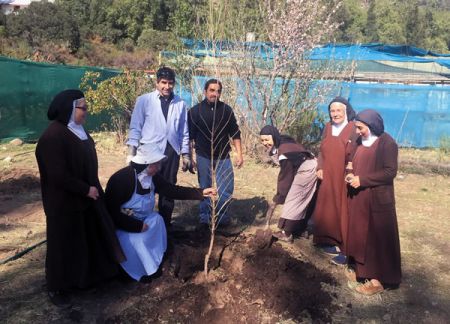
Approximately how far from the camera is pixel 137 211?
3.56 m

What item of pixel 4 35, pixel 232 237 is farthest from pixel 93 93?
pixel 4 35

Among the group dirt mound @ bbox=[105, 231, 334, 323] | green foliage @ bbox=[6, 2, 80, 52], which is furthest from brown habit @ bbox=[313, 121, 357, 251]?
green foliage @ bbox=[6, 2, 80, 52]

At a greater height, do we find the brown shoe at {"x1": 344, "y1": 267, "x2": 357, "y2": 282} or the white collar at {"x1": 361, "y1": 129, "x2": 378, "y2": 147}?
the white collar at {"x1": 361, "y1": 129, "x2": 378, "y2": 147}

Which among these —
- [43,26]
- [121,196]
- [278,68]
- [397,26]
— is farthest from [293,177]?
[397,26]

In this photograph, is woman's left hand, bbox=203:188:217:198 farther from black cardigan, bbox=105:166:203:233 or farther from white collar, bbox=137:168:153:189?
black cardigan, bbox=105:166:203:233

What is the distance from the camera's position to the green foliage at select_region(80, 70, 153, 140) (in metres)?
8.96

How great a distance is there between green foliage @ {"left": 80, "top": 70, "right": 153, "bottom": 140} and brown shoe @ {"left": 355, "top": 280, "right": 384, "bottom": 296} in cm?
665

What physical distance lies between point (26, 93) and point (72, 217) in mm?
7243

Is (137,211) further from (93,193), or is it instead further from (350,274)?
(350,274)

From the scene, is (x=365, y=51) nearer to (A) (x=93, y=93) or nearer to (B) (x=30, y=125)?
(A) (x=93, y=93)

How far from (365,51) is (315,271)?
9.66 m

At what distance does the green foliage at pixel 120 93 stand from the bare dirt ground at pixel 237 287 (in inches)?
157

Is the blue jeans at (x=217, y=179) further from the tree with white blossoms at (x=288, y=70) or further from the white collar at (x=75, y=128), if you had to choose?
the tree with white blossoms at (x=288, y=70)

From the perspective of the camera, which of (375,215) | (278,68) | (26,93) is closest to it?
(375,215)
